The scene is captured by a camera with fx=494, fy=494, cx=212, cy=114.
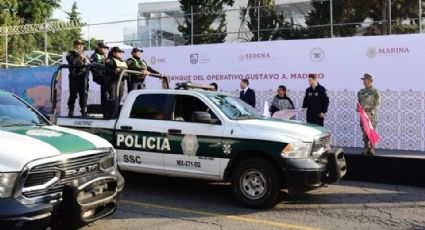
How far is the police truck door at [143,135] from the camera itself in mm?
7660

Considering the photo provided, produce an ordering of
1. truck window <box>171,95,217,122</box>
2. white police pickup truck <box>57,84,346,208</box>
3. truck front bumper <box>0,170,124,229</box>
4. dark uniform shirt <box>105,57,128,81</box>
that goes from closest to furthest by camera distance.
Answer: truck front bumper <box>0,170,124,229</box> < white police pickup truck <box>57,84,346,208</box> < truck window <box>171,95,217,122</box> < dark uniform shirt <box>105,57,128,81</box>

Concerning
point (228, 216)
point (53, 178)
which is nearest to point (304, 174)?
point (228, 216)

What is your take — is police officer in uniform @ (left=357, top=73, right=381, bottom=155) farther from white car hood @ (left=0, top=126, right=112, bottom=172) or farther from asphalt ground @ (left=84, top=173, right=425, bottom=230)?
white car hood @ (left=0, top=126, right=112, bottom=172)

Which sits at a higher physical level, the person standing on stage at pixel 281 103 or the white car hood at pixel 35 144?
the person standing on stage at pixel 281 103

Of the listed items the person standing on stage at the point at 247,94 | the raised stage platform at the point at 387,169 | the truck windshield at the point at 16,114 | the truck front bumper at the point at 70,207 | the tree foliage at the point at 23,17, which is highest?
the tree foliage at the point at 23,17

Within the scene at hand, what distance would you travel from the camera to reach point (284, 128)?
6.99m

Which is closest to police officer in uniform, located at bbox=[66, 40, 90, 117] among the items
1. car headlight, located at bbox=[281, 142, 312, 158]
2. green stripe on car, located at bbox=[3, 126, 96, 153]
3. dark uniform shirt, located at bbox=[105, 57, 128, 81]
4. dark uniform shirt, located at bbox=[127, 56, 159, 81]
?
dark uniform shirt, located at bbox=[105, 57, 128, 81]

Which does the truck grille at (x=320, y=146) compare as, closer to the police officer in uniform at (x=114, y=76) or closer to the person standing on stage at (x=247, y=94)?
the police officer in uniform at (x=114, y=76)

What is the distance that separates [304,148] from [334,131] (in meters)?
6.46

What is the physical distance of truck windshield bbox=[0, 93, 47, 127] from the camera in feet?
18.9

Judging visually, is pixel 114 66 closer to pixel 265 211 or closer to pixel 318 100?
pixel 265 211

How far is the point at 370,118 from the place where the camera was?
34.9ft

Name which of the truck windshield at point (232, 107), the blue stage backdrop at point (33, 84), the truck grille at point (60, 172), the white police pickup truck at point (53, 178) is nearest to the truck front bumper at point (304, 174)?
the truck windshield at point (232, 107)

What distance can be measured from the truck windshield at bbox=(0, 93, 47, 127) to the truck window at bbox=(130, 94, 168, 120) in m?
1.92
